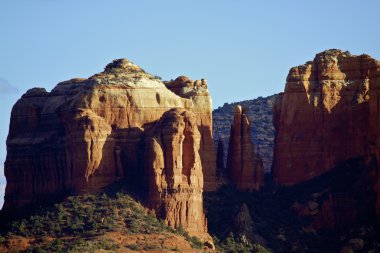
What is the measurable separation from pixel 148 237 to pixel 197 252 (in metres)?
3.94

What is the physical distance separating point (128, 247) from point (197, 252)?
17.1 feet

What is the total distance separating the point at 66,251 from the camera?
195750mm

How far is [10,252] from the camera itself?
7825 inches

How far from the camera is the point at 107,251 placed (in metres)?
196

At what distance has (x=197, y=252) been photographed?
198875mm

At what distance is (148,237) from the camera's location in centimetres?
19988

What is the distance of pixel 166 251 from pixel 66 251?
25.2 ft

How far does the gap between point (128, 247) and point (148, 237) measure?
246 cm

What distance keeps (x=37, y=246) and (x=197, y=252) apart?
11922 mm

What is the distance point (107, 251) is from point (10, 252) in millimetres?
7846

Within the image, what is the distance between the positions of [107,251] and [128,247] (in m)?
2.60

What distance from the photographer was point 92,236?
19912 centimetres

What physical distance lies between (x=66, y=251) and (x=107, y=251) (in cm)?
300
